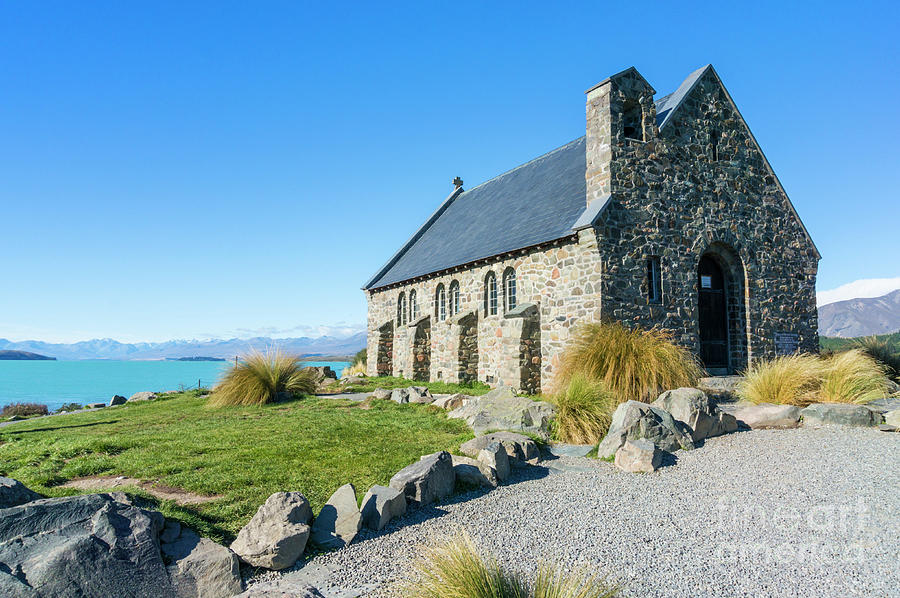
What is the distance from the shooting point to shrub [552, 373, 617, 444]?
348 inches

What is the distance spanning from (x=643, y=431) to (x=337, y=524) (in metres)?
5.04

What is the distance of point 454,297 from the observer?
20188 mm

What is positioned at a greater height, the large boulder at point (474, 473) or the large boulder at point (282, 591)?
the large boulder at point (474, 473)

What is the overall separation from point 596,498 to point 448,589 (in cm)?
320

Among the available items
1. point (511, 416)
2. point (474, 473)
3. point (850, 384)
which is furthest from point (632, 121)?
point (474, 473)

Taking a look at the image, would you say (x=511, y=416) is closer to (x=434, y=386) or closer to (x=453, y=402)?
(x=453, y=402)

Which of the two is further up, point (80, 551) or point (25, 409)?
point (80, 551)

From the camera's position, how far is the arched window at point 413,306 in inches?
911

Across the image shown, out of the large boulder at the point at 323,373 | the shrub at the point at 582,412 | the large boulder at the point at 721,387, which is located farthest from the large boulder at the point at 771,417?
the large boulder at the point at 323,373

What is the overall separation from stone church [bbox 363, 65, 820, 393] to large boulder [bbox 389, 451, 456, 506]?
6574 mm

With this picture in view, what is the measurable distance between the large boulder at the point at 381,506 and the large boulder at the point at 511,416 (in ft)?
12.2

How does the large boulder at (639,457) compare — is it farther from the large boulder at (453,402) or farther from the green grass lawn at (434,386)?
the green grass lawn at (434,386)

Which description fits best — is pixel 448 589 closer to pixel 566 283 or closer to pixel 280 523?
pixel 280 523

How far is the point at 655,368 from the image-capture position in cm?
1075
